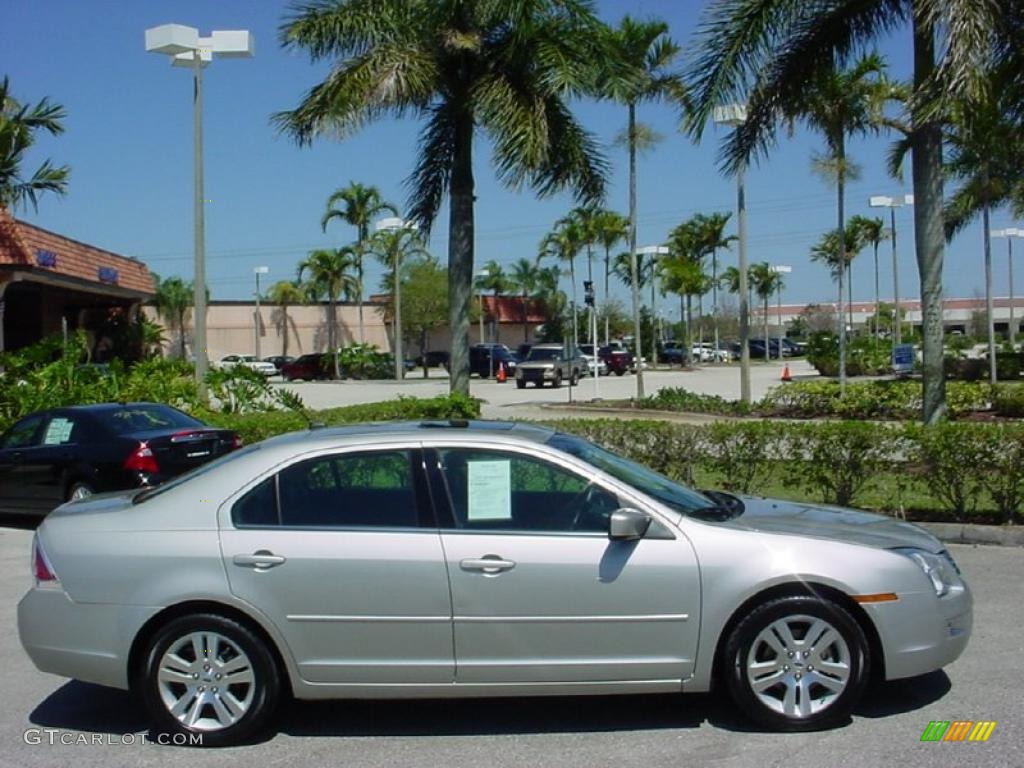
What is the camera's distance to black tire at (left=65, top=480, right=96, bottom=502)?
40.4 ft

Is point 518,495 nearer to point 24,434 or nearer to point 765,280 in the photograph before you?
point 24,434

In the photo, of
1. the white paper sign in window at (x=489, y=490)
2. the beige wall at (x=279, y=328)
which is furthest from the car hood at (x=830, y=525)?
the beige wall at (x=279, y=328)

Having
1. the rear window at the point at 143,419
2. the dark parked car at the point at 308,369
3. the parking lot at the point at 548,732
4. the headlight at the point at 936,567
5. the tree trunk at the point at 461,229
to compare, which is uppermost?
the tree trunk at the point at 461,229

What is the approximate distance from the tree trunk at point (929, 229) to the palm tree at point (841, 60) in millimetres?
12

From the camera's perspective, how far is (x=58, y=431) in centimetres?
1271

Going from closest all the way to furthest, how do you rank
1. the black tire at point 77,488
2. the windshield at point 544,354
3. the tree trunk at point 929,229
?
the black tire at point 77,488 → the tree trunk at point 929,229 → the windshield at point 544,354

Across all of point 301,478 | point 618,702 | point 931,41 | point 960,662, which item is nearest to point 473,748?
point 618,702

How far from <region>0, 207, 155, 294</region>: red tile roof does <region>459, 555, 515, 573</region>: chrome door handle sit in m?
20.4

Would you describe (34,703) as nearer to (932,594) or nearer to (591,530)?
(591,530)

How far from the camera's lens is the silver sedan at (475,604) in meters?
5.42

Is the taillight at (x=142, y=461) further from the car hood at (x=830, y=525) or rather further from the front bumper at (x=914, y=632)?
the front bumper at (x=914, y=632)

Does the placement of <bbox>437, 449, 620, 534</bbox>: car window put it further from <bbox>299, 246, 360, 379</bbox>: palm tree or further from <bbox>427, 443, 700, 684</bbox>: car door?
<bbox>299, 246, 360, 379</bbox>: palm tree

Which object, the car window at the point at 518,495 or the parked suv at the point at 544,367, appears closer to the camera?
the car window at the point at 518,495

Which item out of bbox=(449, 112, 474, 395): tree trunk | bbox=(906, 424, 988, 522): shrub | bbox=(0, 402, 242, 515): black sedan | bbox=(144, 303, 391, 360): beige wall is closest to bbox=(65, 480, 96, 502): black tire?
bbox=(0, 402, 242, 515): black sedan
